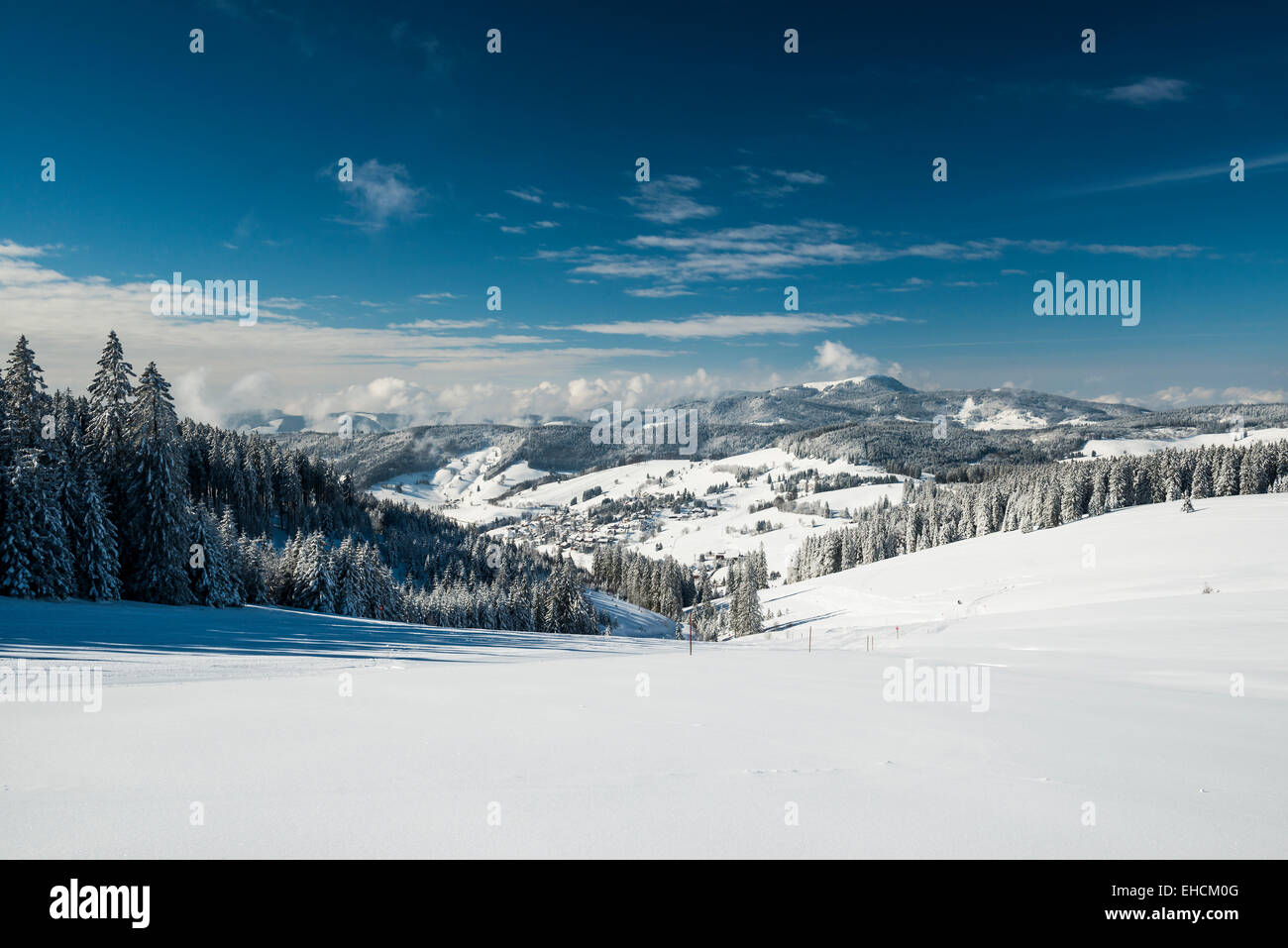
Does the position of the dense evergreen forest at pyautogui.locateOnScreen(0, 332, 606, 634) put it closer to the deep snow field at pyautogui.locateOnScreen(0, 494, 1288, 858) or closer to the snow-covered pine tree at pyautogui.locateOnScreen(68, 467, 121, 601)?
the snow-covered pine tree at pyautogui.locateOnScreen(68, 467, 121, 601)

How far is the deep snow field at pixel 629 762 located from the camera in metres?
4.43

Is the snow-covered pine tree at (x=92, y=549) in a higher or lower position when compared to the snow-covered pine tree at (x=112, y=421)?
lower

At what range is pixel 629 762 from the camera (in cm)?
618

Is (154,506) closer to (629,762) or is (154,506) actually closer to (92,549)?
(92,549)

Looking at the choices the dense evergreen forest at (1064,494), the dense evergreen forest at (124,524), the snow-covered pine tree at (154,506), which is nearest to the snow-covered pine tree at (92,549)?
the dense evergreen forest at (124,524)

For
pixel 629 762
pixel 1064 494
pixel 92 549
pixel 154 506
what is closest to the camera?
pixel 629 762

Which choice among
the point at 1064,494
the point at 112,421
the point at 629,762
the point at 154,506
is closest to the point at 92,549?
the point at 154,506

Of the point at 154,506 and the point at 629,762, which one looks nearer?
the point at 629,762

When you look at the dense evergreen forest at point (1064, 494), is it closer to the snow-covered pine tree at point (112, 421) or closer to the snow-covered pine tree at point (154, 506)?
the snow-covered pine tree at point (154, 506)

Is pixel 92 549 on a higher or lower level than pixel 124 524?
lower

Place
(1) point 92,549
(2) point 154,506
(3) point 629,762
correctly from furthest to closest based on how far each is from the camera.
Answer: (2) point 154,506 → (1) point 92,549 → (3) point 629,762
